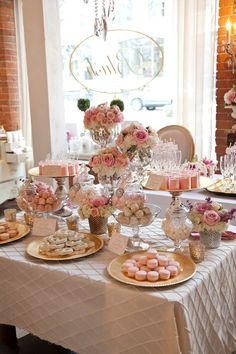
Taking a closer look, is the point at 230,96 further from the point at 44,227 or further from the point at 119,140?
the point at 44,227

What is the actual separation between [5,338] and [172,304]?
45.3 inches

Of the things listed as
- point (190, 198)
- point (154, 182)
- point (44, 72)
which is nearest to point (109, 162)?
point (154, 182)

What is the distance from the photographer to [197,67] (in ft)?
13.3

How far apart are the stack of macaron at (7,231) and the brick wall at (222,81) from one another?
2.82 m

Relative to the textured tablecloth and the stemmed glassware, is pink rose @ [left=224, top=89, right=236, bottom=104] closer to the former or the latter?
the stemmed glassware

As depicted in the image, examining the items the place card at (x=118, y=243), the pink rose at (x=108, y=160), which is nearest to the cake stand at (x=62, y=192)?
the pink rose at (x=108, y=160)

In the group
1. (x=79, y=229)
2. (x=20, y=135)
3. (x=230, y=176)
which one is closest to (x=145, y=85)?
(x=20, y=135)

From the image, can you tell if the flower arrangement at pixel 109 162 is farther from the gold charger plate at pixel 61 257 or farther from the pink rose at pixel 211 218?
the pink rose at pixel 211 218

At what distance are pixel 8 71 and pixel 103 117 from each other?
136 inches

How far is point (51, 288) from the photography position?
61.1 inches

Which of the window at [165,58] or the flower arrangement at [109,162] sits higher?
the window at [165,58]

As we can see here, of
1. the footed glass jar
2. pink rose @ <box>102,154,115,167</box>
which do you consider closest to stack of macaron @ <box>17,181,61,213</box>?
pink rose @ <box>102,154,115,167</box>

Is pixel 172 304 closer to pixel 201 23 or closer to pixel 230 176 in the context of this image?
pixel 230 176

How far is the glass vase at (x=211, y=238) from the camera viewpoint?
5.46 feet
